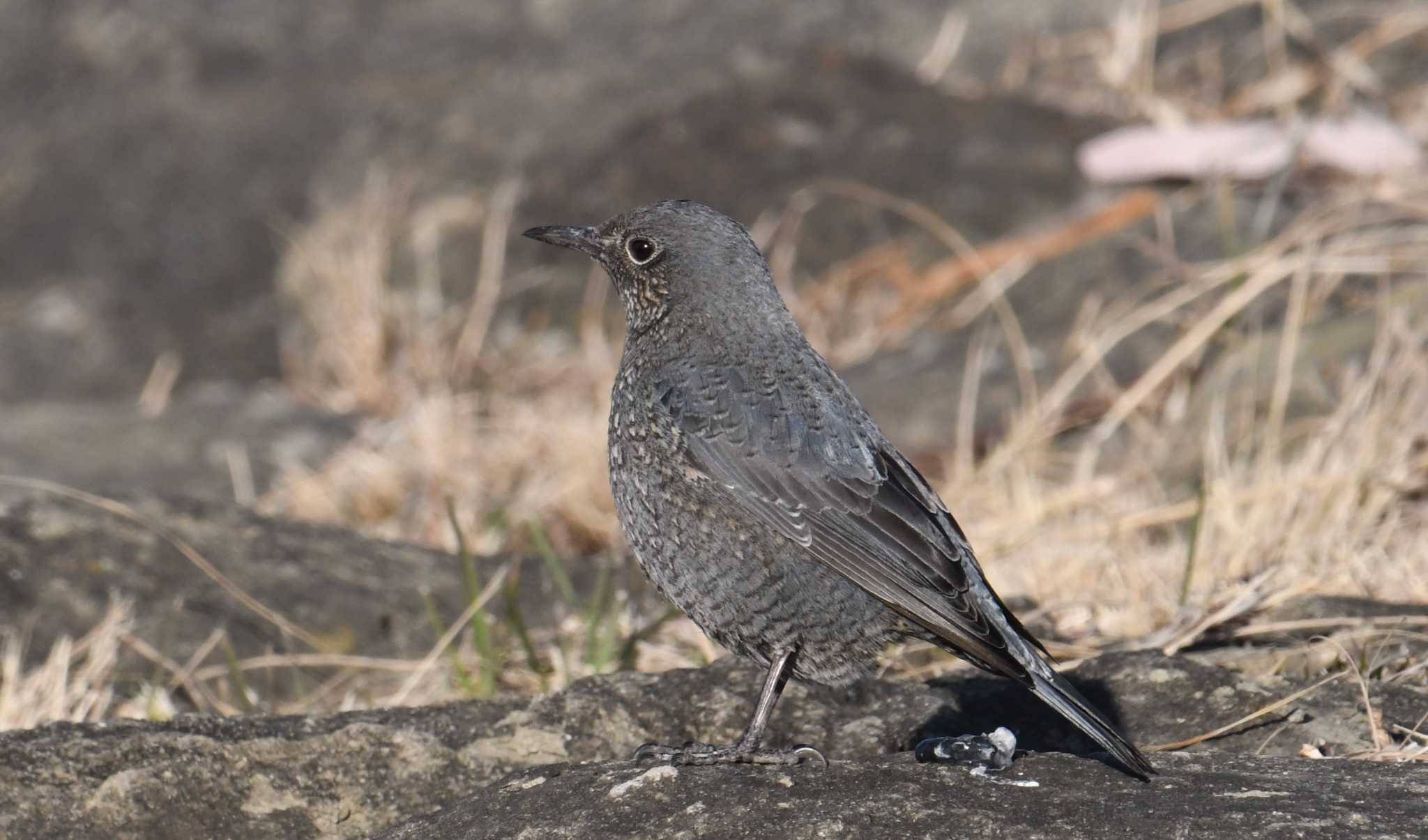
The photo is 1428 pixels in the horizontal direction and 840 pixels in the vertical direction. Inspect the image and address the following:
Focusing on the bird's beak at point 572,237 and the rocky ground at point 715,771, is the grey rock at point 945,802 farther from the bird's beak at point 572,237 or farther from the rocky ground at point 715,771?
the bird's beak at point 572,237

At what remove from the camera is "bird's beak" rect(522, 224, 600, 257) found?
4.55 meters

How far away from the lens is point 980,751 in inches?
128

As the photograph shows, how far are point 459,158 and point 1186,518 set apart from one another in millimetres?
5739

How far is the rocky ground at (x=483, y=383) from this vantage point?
11.0 feet

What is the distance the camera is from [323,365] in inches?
368

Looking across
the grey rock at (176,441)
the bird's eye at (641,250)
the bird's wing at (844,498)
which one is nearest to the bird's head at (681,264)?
the bird's eye at (641,250)

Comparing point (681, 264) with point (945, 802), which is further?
point (681, 264)

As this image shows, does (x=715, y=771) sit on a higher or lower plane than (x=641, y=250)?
lower

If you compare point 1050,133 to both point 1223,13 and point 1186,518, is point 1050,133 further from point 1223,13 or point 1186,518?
point 1186,518

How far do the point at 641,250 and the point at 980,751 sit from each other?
1.75 m

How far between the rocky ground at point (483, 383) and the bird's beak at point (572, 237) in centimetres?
119

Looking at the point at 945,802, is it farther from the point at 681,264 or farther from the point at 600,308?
the point at 600,308

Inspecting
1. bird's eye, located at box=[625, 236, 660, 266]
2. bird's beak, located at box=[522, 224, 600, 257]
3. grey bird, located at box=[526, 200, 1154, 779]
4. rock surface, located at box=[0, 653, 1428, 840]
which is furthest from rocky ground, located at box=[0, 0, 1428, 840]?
bird's beak, located at box=[522, 224, 600, 257]

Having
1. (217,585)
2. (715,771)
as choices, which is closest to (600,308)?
(217,585)
